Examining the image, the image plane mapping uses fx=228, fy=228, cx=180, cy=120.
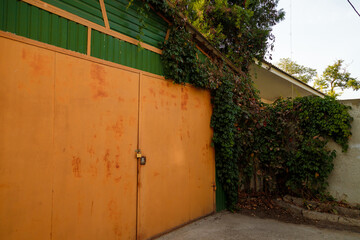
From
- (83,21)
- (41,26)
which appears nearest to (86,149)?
(41,26)

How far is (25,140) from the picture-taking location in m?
2.48

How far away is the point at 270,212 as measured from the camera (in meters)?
5.40

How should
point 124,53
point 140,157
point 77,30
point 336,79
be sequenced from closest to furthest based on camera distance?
point 77,30
point 124,53
point 140,157
point 336,79

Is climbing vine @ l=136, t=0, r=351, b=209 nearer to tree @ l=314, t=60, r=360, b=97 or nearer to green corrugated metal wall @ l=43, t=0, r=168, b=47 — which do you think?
green corrugated metal wall @ l=43, t=0, r=168, b=47

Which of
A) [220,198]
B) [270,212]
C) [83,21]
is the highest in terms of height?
[83,21]

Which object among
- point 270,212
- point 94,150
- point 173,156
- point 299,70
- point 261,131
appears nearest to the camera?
point 94,150

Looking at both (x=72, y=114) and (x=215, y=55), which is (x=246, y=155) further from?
(x=72, y=114)

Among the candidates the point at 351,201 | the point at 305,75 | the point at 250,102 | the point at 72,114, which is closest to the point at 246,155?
the point at 250,102

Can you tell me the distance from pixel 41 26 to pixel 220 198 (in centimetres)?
483

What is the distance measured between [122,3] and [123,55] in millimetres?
822

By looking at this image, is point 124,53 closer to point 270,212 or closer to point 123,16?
point 123,16

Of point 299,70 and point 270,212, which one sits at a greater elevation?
point 299,70

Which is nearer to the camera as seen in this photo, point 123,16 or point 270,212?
point 123,16

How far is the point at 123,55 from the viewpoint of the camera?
3545 mm
